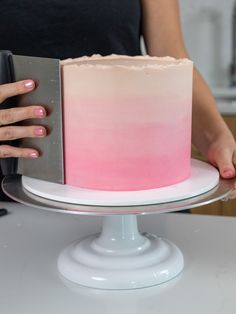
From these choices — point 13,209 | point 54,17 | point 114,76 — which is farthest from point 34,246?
point 54,17

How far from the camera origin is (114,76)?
607 mm

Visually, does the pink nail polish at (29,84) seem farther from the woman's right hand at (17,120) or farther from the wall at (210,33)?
the wall at (210,33)

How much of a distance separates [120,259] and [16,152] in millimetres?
185

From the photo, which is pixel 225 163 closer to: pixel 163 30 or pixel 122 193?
pixel 122 193

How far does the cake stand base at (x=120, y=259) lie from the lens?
0.66 meters

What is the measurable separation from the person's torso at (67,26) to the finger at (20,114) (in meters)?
0.39

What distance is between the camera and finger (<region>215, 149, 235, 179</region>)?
721 millimetres

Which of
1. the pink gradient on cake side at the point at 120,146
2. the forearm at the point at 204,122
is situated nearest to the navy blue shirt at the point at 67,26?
the forearm at the point at 204,122

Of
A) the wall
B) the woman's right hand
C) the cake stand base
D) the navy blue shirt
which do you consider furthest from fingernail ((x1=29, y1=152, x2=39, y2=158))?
the wall

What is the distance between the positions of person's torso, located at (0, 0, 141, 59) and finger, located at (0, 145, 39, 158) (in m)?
0.39

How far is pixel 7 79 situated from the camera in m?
0.68

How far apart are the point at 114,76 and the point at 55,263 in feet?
0.90

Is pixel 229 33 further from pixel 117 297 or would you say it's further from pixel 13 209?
pixel 117 297

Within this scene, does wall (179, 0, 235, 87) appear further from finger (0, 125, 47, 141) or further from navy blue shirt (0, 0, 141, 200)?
finger (0, 125, 47, 141)
